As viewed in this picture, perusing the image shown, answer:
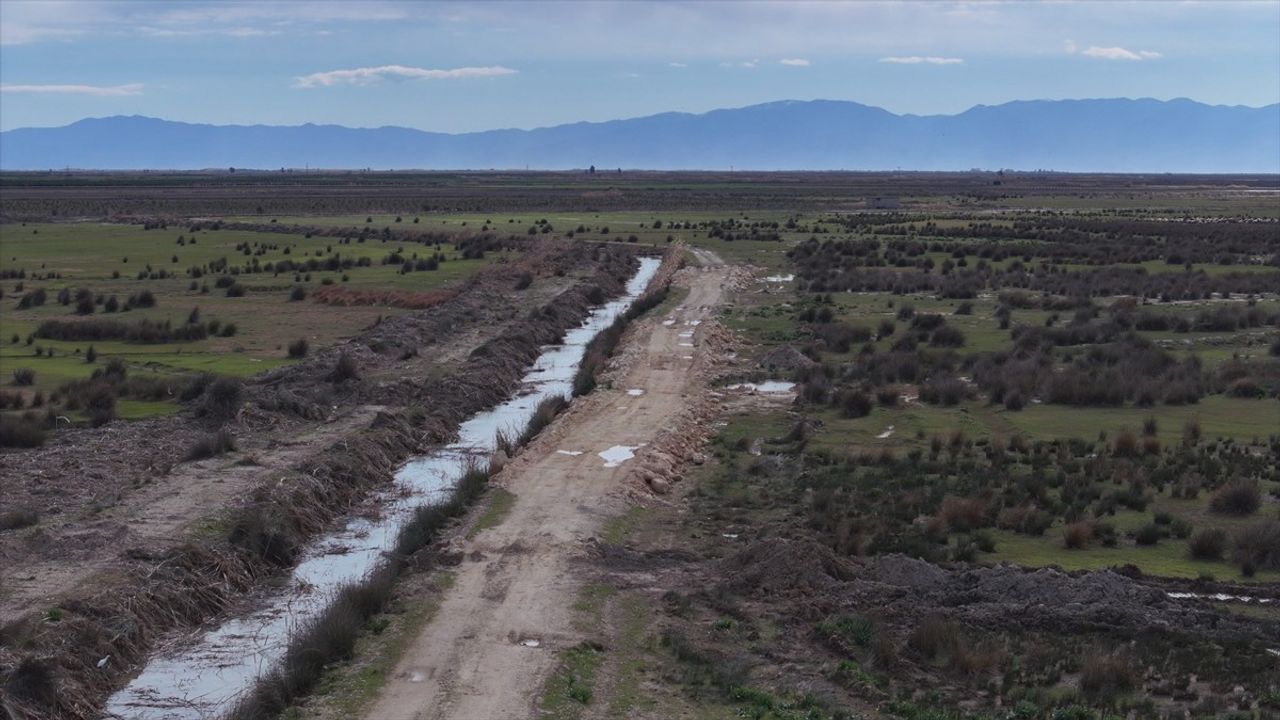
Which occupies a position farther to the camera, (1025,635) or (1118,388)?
(1118,388)

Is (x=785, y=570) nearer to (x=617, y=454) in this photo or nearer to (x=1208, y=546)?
(x=1208, y=546)

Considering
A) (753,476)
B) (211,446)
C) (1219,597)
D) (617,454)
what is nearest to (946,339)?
(753,476)

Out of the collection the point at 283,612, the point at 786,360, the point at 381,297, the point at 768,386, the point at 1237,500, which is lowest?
the point at 283,612

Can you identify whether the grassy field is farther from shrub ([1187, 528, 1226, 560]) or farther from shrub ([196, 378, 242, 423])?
shrub ([1187, 528, 1226, 560])

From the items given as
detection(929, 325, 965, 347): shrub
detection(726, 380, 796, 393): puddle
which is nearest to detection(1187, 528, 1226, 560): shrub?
detection(726, 380, 796, 393): puddle

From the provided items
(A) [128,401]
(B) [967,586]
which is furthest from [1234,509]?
(A) [128,401]

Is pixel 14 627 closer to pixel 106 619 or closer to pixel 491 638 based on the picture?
pixel 106 619
